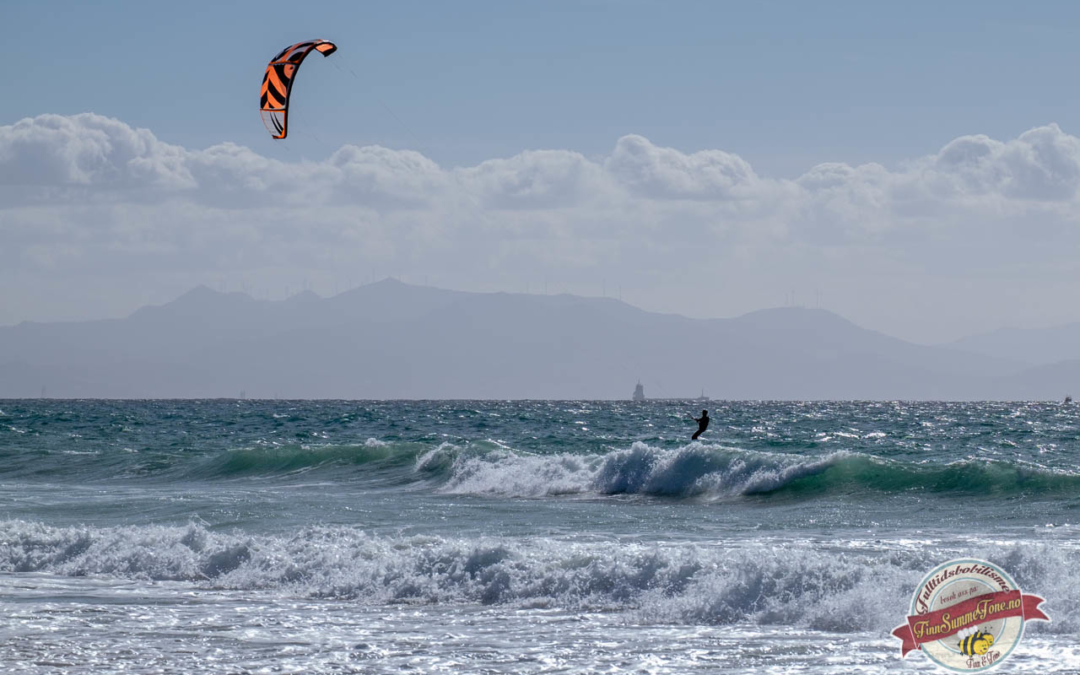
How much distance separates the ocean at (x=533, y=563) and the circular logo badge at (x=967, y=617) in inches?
7.4

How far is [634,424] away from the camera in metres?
61.3

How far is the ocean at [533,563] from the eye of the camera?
1099 cm

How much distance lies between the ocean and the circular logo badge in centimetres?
19

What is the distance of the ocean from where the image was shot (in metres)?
11.0

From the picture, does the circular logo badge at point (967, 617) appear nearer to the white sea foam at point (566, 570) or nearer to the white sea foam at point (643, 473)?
the white sea foam at point (566, 570)

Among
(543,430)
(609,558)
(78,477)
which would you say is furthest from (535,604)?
(543,430)

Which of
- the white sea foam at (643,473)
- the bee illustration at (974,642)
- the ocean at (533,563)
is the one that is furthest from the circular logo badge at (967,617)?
the white sea foam at (643,473)

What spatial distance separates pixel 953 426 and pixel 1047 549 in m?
44.5

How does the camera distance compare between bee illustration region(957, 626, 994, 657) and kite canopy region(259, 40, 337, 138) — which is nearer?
bee illustration region(957, 626, 994, 657)

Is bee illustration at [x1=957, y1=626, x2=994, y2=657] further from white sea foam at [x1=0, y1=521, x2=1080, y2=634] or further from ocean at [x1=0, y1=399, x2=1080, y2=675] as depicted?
white sea foam at [x1=0, y1=521, x2=1080, y2=634]

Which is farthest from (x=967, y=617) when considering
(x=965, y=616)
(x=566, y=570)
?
(x=566, y=570)

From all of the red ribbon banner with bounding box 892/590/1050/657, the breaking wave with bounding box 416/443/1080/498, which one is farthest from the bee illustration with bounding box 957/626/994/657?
the breaking wave with bounding box 416/443/1080/498

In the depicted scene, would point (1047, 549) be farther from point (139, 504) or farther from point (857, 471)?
point (139, 504)

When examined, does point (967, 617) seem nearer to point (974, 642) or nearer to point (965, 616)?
point (965, 616)
